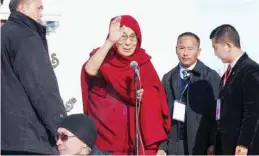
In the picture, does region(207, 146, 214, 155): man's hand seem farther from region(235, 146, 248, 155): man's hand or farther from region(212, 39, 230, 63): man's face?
region(212, 39, 230, 63): man's face

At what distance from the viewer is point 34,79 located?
3.56 m

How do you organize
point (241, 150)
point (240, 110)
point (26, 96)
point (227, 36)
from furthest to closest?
point (227, 36) → point (240, 110) → point (241, 150) → point (26, 96)

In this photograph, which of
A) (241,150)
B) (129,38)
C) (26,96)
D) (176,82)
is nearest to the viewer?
(26,96)

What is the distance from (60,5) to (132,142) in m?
1.52

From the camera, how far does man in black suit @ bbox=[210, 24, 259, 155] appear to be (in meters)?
4.30

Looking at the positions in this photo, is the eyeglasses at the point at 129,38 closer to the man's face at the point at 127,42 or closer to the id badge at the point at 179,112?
the man's face at the point at 127,42

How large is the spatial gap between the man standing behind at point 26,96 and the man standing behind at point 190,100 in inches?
62.3

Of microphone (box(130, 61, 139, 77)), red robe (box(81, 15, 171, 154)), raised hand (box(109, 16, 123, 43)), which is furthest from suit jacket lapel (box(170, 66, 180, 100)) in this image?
raised hand (box(109, 16, 123, 43))

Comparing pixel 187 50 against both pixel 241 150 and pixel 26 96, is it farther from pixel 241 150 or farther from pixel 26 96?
pixel 26 96

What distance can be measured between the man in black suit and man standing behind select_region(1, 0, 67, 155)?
A: 4.61ft

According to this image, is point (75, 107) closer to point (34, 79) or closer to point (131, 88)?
point (131, 88)

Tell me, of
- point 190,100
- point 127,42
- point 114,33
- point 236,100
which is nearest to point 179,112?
point 190,100

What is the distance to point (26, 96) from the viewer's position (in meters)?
3.62

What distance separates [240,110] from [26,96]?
5.32 feet
